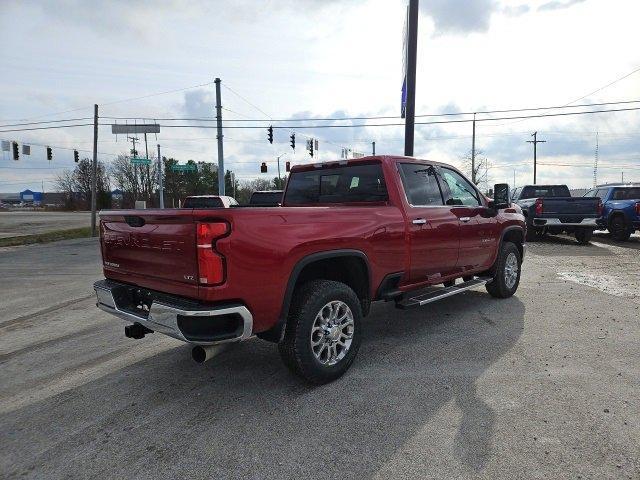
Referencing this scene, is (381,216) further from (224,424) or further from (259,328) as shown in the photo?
(224,424)

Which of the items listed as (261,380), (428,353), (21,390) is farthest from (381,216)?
(21,390)

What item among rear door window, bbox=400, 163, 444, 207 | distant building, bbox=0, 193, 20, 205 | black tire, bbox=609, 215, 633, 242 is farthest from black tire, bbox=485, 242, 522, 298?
distant building, bbox=0, 193, 20, 205

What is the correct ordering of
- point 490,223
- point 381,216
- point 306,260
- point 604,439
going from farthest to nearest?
1. point 490,223
2. point 381,216
3. point 306,260
4. point 604,439

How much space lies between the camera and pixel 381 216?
4.18 metres

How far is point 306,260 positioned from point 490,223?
3.48 metres

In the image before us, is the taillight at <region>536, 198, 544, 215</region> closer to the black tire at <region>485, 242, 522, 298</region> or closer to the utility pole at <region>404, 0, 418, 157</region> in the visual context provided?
the utility pole at <region>404, 0, 418, 157</region>

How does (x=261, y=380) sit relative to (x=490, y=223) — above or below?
below

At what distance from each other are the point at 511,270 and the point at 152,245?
532cm

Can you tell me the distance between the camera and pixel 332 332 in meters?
3.70

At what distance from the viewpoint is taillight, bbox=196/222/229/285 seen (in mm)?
2918

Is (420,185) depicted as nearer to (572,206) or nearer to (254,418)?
(254,418)

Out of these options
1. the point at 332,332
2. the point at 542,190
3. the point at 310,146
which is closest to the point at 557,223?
the point at 542,190

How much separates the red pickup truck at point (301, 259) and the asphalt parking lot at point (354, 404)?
1.55 ft

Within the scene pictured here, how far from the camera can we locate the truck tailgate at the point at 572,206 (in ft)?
42.3
